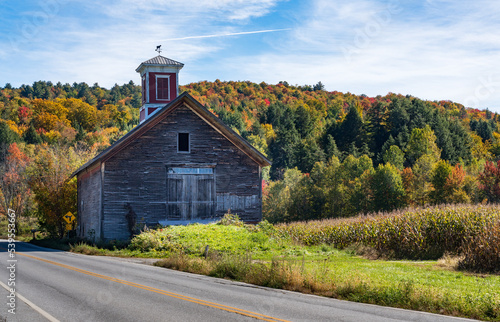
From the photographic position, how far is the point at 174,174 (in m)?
33.0

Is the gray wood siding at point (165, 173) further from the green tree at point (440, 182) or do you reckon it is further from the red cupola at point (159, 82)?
the green tree at point (440, 182)

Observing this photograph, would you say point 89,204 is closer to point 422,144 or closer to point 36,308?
point 36,308

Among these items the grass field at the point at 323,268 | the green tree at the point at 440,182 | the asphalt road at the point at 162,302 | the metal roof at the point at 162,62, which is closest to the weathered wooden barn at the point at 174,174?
the grass field at the point at 323,268

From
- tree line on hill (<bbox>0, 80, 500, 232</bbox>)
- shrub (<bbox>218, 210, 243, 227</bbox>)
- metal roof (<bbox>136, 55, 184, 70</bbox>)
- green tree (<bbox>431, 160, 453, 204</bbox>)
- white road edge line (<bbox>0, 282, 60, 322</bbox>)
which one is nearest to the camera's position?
white road edge line (<bbox>0, 282, 60, 322</bbox>)

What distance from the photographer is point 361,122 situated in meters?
116

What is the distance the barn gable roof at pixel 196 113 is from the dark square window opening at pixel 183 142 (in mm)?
1559

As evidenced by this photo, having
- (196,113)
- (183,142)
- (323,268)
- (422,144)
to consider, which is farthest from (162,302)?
(422,144)

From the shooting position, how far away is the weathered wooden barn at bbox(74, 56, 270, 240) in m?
31.8

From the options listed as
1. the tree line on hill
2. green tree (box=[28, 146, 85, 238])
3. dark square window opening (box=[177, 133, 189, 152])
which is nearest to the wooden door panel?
dark square window opening (box=[177, 133, 189, 152])

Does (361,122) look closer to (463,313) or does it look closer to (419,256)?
(419,256)

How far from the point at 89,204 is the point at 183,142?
28.3ft

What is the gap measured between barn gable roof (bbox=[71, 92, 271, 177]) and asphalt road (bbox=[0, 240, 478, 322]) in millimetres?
14429

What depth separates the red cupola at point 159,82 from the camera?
39.2 metres

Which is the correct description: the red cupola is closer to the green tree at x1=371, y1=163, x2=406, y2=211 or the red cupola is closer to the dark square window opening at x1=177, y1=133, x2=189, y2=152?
the dark square window opening at x1=177, y1=133, x2=189, y2=152
